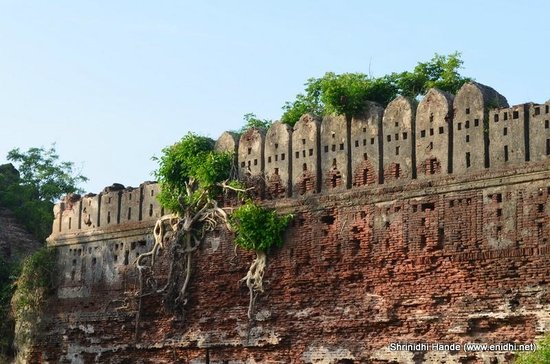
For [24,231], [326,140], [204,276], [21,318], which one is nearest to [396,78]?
[326,140]

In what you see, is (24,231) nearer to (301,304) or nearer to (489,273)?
(301,304)

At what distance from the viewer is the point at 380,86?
16.6m

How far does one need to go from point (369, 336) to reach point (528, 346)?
2264 mm

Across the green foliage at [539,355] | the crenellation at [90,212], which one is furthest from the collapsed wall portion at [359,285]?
the green foliage at [539,355]

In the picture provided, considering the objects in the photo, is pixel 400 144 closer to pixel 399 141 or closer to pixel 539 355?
pixel 399 141

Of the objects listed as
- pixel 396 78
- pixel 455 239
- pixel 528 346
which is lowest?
pixel 528 346

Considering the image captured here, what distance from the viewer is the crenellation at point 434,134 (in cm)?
1503

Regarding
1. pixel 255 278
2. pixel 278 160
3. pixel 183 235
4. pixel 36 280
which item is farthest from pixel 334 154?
pixel 36 280

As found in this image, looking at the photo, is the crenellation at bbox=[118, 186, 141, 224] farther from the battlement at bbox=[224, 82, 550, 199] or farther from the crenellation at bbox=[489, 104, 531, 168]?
the crenellation at bbox=[489, 104, 531, 168]

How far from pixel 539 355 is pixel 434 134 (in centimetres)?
343

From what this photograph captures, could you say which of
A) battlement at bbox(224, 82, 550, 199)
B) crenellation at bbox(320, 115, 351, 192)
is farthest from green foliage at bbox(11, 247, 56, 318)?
crenellation at bbox(320, 115, 351, 192)

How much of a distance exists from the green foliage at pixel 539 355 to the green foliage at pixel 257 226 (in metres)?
4.32

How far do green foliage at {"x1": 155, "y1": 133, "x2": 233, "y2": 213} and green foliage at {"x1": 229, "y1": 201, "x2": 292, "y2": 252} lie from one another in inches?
31.4

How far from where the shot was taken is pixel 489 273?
14.2m
